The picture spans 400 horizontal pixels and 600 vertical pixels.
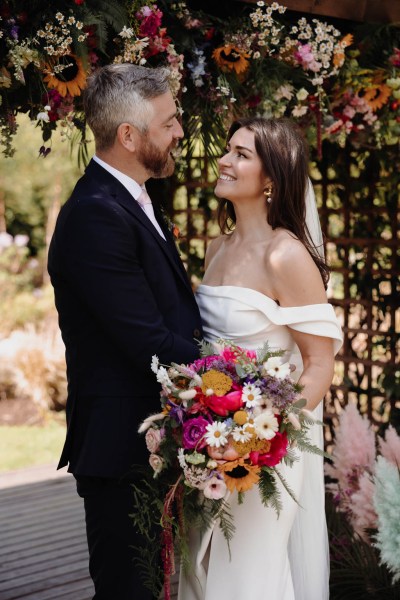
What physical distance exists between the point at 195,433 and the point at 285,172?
0.98m

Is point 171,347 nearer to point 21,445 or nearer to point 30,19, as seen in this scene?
point 30,19

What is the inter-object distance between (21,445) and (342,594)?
379cm

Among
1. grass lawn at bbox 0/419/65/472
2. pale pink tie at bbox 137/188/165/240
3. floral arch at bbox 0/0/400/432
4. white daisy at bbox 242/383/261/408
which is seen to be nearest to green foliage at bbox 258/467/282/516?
white daisy at bbox 242/383/261/408

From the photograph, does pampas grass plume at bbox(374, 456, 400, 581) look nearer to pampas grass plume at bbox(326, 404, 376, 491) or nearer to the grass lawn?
pampas grass plume at bbox(326, 404, 376, 491)

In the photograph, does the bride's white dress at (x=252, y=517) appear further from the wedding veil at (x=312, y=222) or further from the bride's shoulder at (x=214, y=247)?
the wedding veil at (x=312, y=222)

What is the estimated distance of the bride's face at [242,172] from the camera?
2.70 metres

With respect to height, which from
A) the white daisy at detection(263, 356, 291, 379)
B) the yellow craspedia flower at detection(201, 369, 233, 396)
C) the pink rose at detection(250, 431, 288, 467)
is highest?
the white daisy at detection(263, 356, 291, 379)

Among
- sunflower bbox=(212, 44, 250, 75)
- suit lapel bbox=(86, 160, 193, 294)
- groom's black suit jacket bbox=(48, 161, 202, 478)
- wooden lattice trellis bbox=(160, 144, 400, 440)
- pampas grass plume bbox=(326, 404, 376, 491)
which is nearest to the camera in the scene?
groom's black suit jacket bbox=(48, 161, 202, 478)

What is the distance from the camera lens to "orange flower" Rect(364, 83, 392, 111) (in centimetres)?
368

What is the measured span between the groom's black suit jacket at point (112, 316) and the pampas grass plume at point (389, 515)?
2.49 ft

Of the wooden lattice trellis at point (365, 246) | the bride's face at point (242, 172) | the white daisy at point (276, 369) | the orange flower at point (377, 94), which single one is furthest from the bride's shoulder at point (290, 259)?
the wooden lattice trellis at point (365, 246)

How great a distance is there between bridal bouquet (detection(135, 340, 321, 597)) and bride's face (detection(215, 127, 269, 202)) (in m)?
0.66

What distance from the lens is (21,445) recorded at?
661cm

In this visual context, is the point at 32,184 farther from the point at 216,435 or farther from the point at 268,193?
the point at 216,435
